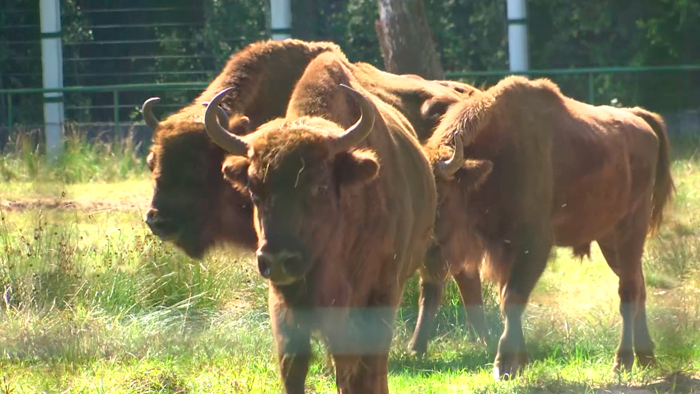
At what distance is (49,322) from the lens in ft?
23.8

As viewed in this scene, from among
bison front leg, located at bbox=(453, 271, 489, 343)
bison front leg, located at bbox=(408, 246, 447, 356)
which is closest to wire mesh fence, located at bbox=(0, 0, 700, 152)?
bison front leg, located at bbox=(453, 271, 489, 343)

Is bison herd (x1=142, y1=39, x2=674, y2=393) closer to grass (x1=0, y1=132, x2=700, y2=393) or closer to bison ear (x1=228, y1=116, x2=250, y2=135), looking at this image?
bison ear (x1=228, y1=116, x2=250, y2=135)

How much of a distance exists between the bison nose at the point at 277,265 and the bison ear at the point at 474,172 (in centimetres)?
252

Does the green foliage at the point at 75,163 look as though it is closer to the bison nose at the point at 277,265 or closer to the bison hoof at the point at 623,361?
the bison hoof at the point at 623,361

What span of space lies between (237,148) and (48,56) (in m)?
12.9

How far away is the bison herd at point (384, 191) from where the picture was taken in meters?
5.16

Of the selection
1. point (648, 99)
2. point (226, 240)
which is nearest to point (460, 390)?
point (226, 240)

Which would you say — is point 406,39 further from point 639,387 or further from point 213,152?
point 639,387

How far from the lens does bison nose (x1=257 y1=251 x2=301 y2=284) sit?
4.73 m

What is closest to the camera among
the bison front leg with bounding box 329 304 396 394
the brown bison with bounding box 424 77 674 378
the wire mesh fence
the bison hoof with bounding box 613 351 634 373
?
the bison front leg with bounding box 329 304 396 394

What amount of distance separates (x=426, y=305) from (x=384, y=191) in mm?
2864

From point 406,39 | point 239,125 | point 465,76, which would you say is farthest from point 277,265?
point 465,76

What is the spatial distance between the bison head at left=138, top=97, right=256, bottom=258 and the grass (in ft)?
1.50

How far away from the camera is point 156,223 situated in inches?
273
